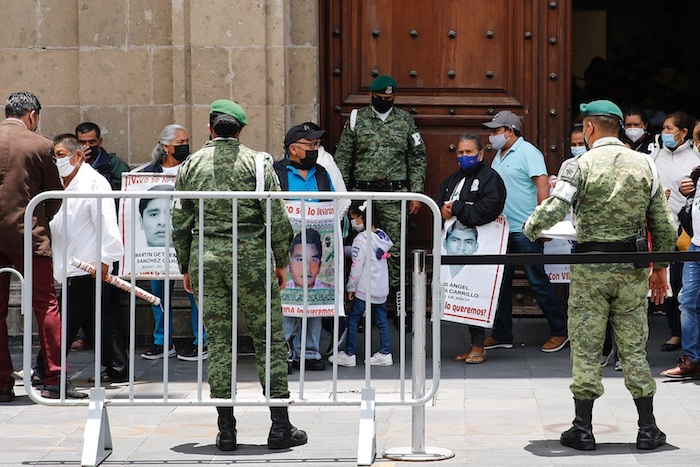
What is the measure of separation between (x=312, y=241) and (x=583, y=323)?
7.08 feet

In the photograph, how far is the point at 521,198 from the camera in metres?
10.3

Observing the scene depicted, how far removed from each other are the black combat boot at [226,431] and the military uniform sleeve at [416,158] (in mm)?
3708

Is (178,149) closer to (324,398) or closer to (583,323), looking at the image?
(324,398)

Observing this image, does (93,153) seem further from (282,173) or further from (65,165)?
(282,173)

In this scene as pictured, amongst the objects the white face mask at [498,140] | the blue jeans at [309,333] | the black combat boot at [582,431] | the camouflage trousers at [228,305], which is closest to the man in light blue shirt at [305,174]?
the blue jeans at [309,333]

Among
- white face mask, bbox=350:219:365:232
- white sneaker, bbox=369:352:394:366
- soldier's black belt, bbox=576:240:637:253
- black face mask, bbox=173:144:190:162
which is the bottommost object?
white sneaker, bbox=369:352:394:366

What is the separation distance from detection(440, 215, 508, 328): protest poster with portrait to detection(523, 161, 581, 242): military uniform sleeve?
2.59m

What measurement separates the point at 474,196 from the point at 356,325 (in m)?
1.25

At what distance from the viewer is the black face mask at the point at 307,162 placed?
9625 millimetres

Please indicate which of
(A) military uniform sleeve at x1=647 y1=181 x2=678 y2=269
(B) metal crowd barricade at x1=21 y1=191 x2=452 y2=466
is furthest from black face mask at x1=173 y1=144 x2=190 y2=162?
(A) military uniform sleeve at x1=647 y1=181 x2=678 y2=269

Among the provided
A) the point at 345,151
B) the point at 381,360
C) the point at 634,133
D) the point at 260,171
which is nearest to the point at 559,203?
the point at 260,171

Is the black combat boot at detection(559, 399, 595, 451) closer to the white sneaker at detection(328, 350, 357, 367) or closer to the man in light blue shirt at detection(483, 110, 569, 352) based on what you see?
the white sneaker at detection(328, 350, 357, 367)

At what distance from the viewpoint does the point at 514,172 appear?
1025cm

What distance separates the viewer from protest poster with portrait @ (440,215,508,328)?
392 inches
